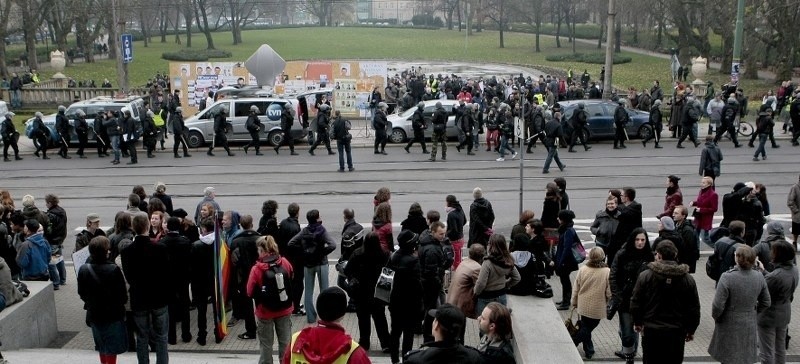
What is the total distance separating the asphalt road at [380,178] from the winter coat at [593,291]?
23.6ft

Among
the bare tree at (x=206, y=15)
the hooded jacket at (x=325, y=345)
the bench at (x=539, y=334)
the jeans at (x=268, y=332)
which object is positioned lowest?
the jeans at (x=268, y=332)

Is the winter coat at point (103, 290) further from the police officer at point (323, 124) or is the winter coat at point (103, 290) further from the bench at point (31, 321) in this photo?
the police officer at point (323, 124)

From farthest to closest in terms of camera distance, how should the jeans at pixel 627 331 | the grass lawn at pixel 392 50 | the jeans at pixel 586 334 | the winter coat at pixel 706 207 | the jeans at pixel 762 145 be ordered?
1. the grass lawn at pixel 392 50
2. the jeans at pixel 762 145
3. the winter coat at pixel 706 207
4. the jeans at pixel 586 334
5. the jeans at pixel 627 331

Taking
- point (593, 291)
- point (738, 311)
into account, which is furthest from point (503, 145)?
point (738, 311)

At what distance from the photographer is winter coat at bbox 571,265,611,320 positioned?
8969 millimetres

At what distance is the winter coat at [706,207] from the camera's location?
13.4 meters

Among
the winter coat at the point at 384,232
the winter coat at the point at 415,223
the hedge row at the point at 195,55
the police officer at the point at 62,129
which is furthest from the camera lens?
the hedge row at the point at 195,55

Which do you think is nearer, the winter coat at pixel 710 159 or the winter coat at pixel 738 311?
the winter coat at pixel 738 311

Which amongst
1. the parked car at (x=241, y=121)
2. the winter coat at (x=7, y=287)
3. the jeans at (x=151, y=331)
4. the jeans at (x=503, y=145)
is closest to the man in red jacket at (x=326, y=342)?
the jeans at (x=151, y=331)

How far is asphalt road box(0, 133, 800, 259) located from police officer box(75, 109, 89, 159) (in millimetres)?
370

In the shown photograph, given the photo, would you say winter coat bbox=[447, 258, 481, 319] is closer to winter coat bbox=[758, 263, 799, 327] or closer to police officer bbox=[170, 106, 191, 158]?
winter coat bbox=[758, 263, 799, 327]

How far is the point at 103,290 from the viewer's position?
7.98 meters

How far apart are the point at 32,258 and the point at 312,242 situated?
11.9ft

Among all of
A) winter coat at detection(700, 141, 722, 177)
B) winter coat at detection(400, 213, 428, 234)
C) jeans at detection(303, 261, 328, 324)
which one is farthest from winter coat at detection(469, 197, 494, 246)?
winter coat at detection(700, 141, 722, 177)
